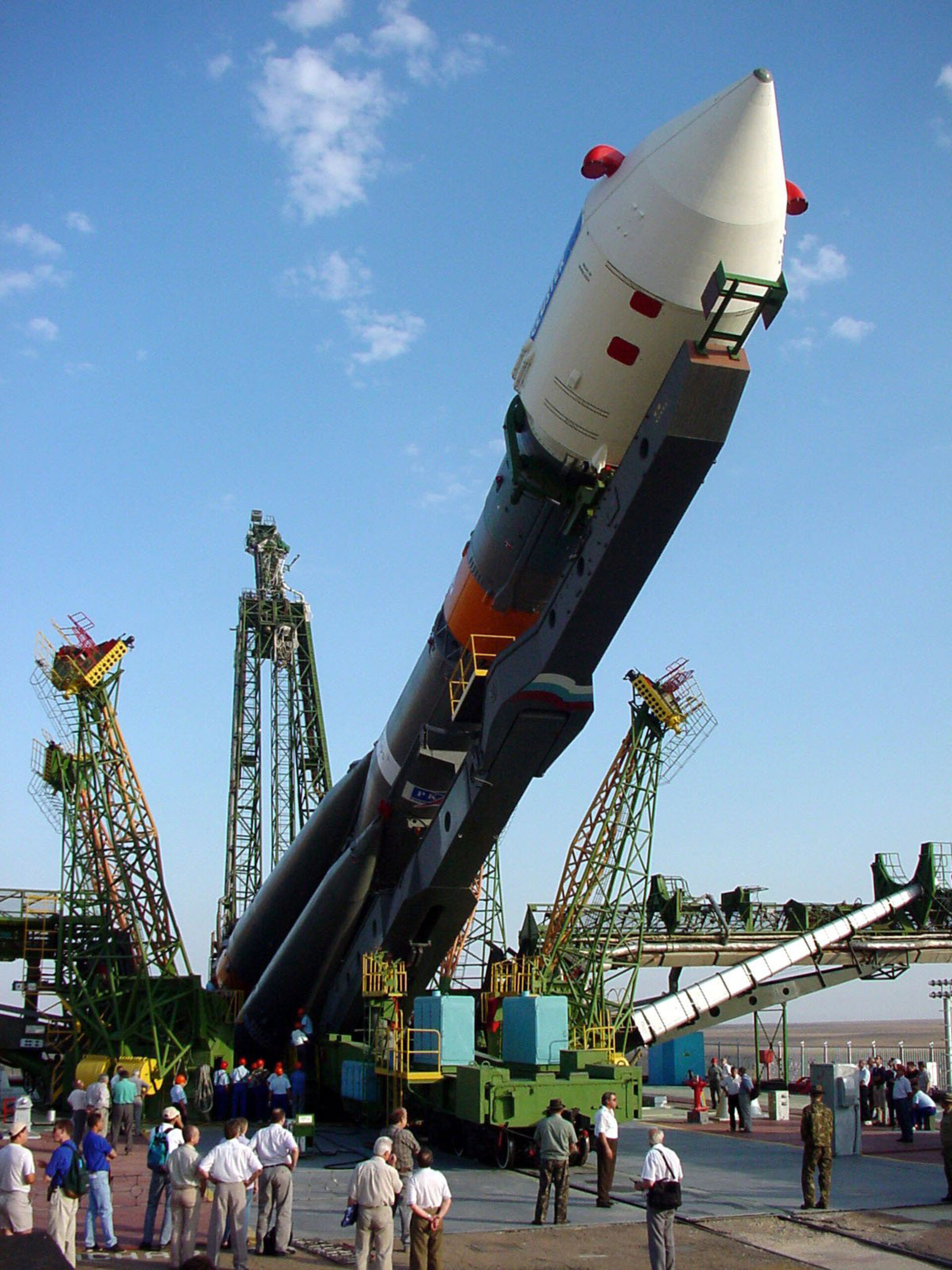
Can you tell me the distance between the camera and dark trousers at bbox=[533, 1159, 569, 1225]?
8547 mm

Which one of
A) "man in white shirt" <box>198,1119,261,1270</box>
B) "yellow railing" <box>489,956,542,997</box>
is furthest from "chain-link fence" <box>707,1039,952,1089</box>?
"man in white shirt" <box>198,1119,261,1270</box>

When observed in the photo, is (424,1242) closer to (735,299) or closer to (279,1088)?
(279,1088)

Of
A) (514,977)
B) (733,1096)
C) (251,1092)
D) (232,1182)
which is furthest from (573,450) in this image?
(251,1092)

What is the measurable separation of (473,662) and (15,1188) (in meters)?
6.51

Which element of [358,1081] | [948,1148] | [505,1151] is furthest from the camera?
[358,1081]

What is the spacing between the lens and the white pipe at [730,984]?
1919cm

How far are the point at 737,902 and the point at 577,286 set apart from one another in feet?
65.8

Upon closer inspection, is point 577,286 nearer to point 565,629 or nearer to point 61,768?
point 565,629

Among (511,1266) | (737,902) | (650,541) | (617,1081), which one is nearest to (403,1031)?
(617,1081)

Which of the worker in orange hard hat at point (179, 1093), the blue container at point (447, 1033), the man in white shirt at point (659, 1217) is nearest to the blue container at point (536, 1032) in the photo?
the blue container at point (447, 1033)

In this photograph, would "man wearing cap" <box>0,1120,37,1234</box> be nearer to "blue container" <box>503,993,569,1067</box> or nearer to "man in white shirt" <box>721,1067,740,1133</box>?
"blue container" <box>503,993,569,1067</box>

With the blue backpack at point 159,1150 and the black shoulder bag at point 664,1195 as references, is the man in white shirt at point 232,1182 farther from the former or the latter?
the black shoulder bag at point 664,1195

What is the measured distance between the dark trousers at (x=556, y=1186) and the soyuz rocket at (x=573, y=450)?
3576 mm

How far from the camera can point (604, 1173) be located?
942 centimetres
